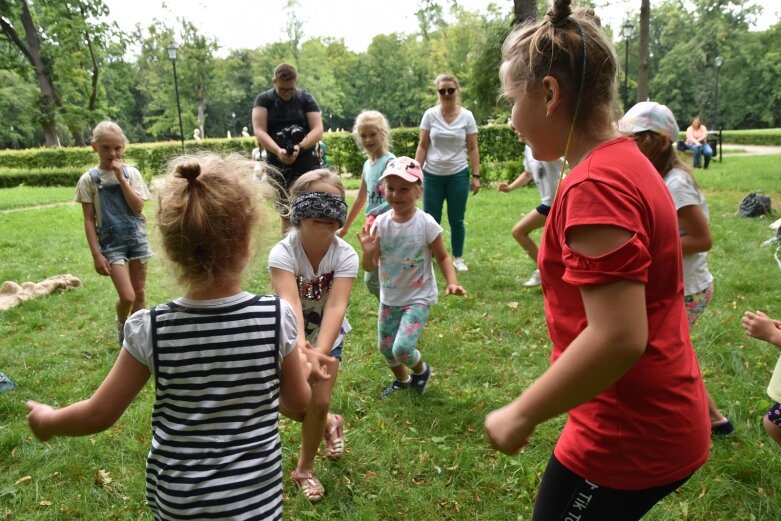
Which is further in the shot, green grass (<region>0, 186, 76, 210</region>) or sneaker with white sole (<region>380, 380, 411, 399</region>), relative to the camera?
green grass (<region>0, 186, 76, 210</region>)

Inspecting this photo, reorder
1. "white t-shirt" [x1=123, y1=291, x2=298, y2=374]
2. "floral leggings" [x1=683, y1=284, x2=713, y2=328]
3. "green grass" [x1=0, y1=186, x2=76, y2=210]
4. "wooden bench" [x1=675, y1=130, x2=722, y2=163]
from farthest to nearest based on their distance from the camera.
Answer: "wooden bench" [x1=675, y1=130, x2=722, y2=163], "green grass" [x1=0, y1=186, x2=76, y2=210], "floral leggings" [x1=683, y1=284, x2=713, y2=328], "white t-shirt" [x1=123, y1=291, x2=298, y2=374]

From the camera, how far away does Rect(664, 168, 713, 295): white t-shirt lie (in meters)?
2.64

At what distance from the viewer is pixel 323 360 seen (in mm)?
2131

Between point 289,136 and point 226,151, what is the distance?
10.3 m

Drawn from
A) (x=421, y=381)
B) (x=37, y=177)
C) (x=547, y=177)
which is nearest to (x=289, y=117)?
(x=547, y=177)

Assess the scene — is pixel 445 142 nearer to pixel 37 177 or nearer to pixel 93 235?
pixel 93 235

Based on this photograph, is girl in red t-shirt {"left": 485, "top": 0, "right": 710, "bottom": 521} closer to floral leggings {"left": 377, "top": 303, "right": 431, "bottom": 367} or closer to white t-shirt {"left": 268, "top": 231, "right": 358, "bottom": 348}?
white t-shirt {"left": 268, "top": 231, "right": 358, "bottom": 348}

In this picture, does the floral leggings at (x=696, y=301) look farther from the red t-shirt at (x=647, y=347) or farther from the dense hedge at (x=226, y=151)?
the dense hedge at (x=226, y=151)

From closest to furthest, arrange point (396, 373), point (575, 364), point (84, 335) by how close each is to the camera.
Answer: point (575, 364) → point (396, 373) → point (84, 335)

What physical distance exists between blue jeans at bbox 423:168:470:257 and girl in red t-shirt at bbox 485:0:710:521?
505cm

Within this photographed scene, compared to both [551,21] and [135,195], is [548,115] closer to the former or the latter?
[551,21]

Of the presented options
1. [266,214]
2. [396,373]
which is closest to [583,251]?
[266,214]

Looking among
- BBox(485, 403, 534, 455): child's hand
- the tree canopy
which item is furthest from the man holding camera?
the tree canopy

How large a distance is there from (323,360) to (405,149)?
16324mm
